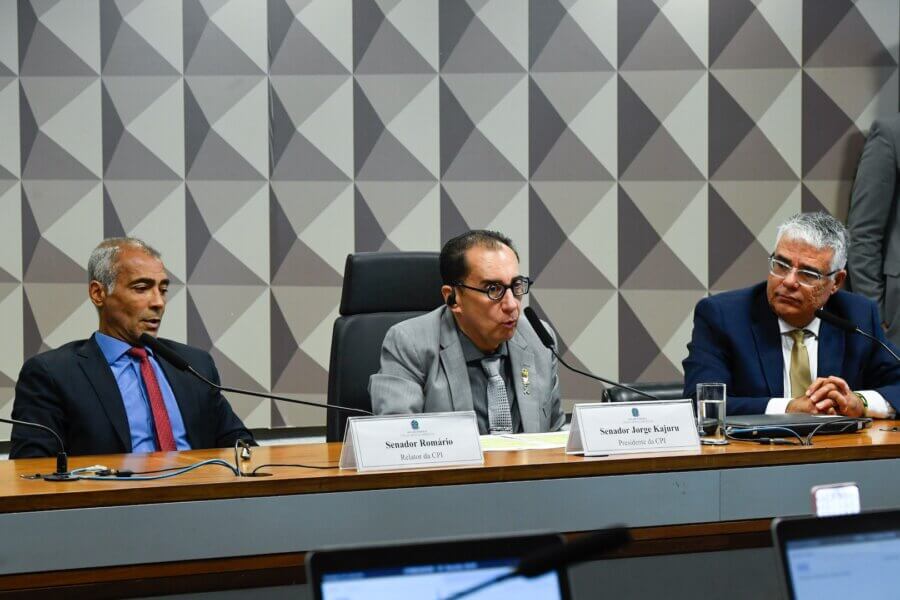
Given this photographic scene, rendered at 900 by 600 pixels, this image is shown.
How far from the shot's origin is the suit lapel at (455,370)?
264cm

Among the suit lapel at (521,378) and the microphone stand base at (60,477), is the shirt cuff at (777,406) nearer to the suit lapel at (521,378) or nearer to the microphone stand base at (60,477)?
the suit lapel at (521,378)

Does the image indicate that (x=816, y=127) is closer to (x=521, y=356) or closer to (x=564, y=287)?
(x=564, y=287)

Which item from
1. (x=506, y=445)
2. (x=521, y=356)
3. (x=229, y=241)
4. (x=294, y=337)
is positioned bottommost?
(x=506, y=445)

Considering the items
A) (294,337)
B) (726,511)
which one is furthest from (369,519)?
(294,337)

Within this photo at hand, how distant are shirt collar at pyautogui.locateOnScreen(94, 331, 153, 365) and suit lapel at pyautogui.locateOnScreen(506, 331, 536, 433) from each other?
1.02 m

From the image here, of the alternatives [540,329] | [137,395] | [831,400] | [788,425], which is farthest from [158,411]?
[831,400]

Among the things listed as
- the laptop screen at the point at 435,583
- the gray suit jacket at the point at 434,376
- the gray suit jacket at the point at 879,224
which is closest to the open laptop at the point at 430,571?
the laptop screen at the point at 435,583

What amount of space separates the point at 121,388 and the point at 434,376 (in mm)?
877

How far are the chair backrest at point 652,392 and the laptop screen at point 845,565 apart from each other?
2.01 m

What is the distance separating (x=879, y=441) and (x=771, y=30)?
246cm

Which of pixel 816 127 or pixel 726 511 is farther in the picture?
pixel 816 127

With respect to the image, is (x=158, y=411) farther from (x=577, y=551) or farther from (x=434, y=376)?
(x=577, y=551)

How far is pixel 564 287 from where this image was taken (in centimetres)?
423

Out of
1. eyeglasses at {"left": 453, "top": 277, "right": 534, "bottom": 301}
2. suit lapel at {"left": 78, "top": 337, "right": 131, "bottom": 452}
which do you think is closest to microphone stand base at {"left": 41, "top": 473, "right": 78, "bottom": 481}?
suit lapel at {"left": 78, "top": 337, "right": 131, "bottom": 452}
